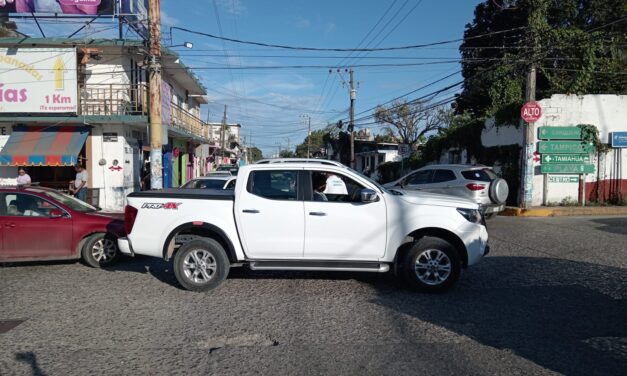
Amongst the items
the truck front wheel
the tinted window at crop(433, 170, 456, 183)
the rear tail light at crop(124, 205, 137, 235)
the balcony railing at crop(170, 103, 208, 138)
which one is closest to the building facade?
the balcony railing at crop(170, 103, 208, 138)

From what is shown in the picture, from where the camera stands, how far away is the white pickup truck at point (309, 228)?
21.3 ft

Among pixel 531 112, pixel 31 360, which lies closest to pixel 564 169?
pixel 531 112

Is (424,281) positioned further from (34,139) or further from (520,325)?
(34,139)

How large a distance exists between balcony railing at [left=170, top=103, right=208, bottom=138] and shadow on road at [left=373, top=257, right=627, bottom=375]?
18.3 metres

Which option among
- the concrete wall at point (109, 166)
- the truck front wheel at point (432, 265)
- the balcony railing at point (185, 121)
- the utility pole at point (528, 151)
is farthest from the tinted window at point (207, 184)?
the utility pole at point (528, 151)

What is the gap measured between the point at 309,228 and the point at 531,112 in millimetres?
13074

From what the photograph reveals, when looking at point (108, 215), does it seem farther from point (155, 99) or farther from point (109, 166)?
point (109, 166)

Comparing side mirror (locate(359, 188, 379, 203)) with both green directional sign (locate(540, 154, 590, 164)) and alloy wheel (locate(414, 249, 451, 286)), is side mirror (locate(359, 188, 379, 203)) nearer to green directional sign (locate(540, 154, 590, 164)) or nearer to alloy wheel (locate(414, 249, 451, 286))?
alloy wheel (locate(414, 249, 451, 286))

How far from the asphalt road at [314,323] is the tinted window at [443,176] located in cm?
626

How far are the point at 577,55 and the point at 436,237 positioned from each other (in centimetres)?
2087

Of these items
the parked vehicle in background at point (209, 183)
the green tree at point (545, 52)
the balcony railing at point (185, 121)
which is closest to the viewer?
the parked vehicle in background at point (209, 183)

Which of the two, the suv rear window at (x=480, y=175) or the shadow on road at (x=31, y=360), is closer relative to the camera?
the shadow on road at (x=31, y=360)

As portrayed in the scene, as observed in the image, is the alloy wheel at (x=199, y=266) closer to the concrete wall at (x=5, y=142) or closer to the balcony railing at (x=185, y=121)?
the concrete wall at (x=5, y=142)

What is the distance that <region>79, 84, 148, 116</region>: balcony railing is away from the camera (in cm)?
1805
